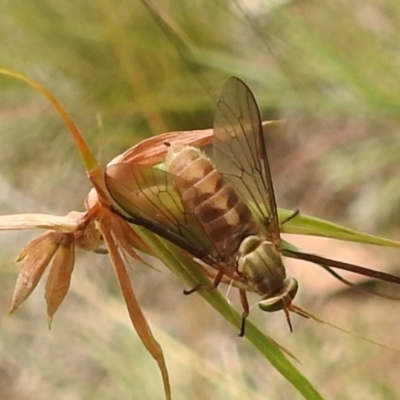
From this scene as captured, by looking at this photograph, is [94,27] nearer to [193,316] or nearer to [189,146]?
[193,316]

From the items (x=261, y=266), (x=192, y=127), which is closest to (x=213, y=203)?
(x=261, y=266)

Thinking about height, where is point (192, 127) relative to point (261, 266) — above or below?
below

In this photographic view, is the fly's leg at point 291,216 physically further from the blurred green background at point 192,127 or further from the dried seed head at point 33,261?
the blurred green background at point 192,127

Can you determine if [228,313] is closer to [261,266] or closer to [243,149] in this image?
[261,266]

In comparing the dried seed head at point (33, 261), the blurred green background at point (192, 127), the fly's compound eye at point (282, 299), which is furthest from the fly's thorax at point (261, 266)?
the blurred green background at point (192, 127)

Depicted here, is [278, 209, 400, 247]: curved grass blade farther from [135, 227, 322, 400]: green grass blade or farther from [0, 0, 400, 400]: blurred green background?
[0, 0, 400, 400]: blurred green background

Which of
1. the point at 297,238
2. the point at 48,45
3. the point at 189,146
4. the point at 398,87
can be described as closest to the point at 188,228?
the point at 189,146

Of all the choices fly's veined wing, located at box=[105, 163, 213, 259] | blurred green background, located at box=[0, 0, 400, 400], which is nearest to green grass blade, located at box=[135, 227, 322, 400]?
fly's veined wing, located at box=[105, 163, 213, 259]

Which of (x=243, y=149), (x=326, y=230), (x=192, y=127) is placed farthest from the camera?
(x=192, y=127)
